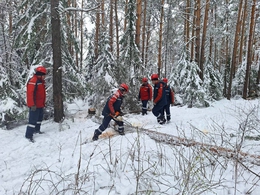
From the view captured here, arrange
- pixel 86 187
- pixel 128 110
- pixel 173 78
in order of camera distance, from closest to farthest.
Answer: pixel 86 187 → pixel 128 110 → pixel 173 78

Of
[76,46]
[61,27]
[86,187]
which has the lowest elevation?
[86,187]

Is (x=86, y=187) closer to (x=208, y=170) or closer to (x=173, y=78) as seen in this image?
(x=208, y=170)

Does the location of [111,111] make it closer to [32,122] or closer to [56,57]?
[32,122]

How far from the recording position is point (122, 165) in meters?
3.71

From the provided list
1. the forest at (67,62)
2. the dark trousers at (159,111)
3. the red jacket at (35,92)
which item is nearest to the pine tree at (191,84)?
the forest at (67,62)

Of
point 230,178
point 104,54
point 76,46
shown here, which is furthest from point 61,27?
point 230,178

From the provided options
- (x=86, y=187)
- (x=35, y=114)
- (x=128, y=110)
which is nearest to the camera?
(x=86, y=187)

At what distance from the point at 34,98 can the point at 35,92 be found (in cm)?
18

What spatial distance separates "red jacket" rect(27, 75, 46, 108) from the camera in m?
6.21

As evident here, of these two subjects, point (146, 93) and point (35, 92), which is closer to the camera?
point (35, 92)

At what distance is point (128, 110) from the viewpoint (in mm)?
10297

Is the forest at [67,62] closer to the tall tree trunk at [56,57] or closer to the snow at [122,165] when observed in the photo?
the tall tree trunk at [56,57]

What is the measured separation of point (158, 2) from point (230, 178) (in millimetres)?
16806

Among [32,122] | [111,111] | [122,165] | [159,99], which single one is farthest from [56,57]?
[122,165]
